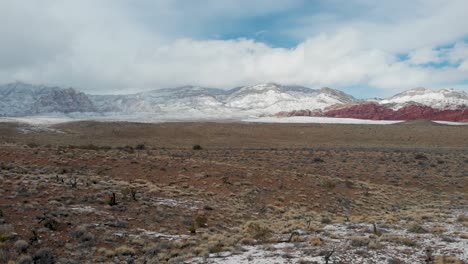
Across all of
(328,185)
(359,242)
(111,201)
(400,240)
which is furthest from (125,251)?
(328,185)

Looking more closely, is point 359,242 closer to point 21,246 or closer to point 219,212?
point 219,212

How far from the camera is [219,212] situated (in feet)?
54.0

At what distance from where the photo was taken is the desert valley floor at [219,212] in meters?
10.3

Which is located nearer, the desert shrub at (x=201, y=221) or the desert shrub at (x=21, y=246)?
the desert shrub at (x=21, y=246)

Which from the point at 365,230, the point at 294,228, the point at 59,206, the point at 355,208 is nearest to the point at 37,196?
the point at 59,206

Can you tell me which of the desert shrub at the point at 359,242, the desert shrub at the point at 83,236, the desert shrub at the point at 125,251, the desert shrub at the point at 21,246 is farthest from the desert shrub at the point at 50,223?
the desert shrub at the point at 359,242

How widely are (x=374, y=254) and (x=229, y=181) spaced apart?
532 inches

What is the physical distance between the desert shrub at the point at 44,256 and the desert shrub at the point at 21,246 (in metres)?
0.46

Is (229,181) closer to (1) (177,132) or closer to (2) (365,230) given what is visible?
(2) (365,230)

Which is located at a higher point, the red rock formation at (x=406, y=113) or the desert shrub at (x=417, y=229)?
the red rock formation at (x=406, y=113)

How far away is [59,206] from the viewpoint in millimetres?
13836

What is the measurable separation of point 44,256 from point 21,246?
0.82 meters

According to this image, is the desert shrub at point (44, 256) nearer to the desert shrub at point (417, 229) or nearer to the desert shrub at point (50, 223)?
the desert shrub at point (50, 223)

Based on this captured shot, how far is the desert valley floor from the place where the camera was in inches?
404
